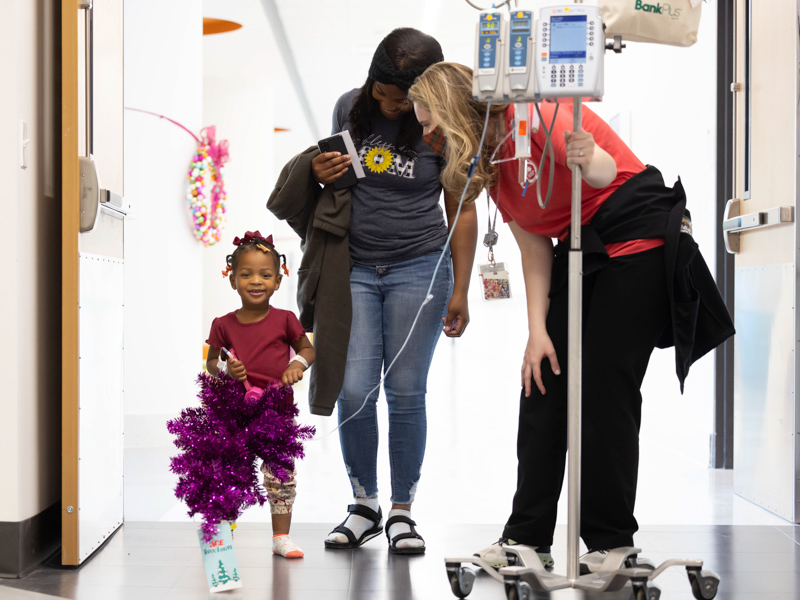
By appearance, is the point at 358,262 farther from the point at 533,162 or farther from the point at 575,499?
the point at 575,499

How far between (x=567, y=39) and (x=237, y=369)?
1079 millimetres

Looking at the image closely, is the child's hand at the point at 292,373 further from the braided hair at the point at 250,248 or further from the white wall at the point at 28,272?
the white wall at the point at 28,272

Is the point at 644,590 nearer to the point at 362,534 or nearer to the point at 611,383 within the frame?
the point at 611,383

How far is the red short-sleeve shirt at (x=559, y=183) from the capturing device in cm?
176

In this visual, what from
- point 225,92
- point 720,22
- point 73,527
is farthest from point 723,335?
point 225,92

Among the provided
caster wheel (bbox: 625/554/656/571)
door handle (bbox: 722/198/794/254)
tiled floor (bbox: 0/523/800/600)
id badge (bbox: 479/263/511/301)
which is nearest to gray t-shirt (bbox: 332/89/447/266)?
id badge (bbox: 479/263/511/301)

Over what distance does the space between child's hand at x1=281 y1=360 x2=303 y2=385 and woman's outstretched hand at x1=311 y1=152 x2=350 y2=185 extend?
0.50 metres

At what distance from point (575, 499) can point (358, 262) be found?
0.89m

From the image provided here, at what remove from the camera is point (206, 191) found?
430 cm

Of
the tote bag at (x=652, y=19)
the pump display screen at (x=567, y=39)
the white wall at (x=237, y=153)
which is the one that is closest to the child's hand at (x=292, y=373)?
the pump display screen at (x=567, y=39)

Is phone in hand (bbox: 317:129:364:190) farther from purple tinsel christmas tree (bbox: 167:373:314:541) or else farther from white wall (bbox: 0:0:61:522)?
white wall (bbox: 0:0:61:522)

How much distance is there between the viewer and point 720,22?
3.55 metres

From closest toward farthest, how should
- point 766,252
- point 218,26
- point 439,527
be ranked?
point 439,527 < point 766,252 < point 218,26

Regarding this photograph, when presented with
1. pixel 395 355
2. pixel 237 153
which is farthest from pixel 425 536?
pixel 237 153
